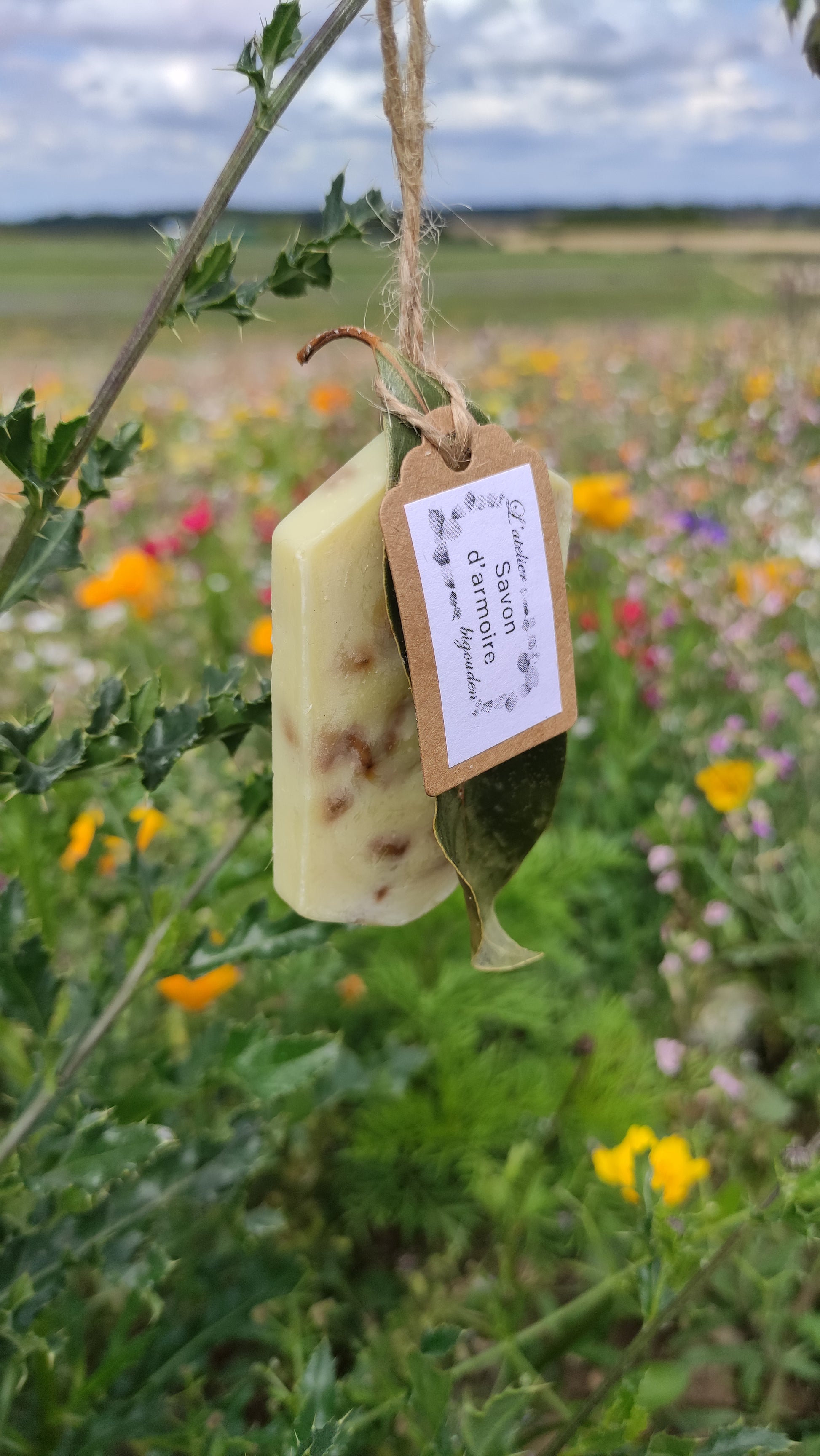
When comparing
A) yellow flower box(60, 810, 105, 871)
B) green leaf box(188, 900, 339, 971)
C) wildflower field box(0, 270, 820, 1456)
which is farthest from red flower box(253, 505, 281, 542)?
Answer: green leaf box(188, 900, 339, 971)

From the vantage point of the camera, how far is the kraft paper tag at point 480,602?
555 mm

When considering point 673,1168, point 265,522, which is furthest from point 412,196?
point 265,522

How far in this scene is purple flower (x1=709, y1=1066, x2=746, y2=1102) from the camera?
1.34 m

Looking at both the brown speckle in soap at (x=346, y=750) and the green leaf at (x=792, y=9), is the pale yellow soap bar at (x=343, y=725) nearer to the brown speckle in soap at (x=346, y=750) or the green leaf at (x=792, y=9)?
the brown speckle in soap at (x=346, y=750)

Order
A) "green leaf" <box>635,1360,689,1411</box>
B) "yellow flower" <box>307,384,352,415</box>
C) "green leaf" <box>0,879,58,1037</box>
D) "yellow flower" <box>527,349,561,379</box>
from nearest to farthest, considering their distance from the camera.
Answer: "green leaf" <box>0,879,58,1037</box> → "green leaf" <box>635,1360,689,1411</box> → "yellow flower" <box>307,384,352,415</box> → "yellow flower" <box>527,349,561,379</box>

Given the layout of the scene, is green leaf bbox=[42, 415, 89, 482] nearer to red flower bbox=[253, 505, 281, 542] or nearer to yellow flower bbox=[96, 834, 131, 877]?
yellow flower bbox=[96, 834, 131, 877]

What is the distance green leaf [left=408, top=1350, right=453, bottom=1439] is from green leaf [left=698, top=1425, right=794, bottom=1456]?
183 mm

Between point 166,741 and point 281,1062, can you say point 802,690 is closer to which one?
point 281,1062

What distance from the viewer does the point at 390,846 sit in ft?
2.20

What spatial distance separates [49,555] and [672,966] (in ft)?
3.77

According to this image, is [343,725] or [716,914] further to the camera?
[716,914]

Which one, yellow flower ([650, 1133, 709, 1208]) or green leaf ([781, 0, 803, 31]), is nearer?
green leaf ([781, 0, 803, 31])

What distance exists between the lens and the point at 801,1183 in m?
0.65

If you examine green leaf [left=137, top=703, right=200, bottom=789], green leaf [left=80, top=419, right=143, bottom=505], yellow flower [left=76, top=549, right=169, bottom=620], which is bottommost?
yellow flower [left=76, top=549, right=169, bottom=620]
